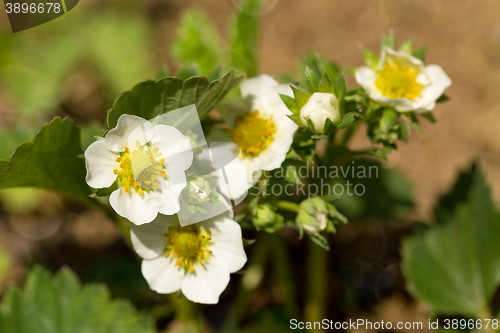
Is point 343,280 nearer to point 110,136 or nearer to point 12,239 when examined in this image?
point 110,136

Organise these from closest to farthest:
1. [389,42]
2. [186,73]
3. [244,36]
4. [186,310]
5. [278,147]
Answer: [278,147], [389,42], [186,73], [186,310], [244,36]

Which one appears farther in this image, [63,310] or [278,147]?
[63,310]

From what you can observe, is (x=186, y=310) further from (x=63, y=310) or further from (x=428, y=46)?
(x=428, y=46)

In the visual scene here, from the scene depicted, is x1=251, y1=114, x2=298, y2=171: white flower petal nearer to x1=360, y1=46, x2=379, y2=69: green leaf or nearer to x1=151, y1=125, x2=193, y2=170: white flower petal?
x1=151, y1=125, x2=193, y2=170: white flower petal

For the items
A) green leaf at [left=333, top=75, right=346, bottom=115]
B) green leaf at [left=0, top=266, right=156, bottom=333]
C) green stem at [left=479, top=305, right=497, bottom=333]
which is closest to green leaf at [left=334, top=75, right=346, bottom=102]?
green leaf at [left=333, top=75, right=346, bottom=115]

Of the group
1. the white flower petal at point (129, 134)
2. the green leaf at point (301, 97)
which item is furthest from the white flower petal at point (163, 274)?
the green leaf at point (301, 97)

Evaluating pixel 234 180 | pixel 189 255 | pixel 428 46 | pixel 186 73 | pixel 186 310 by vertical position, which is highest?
pixel 186 73

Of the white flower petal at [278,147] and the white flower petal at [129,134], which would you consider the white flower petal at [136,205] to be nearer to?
the white flower petal at [129,134]

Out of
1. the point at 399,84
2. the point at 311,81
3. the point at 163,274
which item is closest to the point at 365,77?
the point at 399,84
